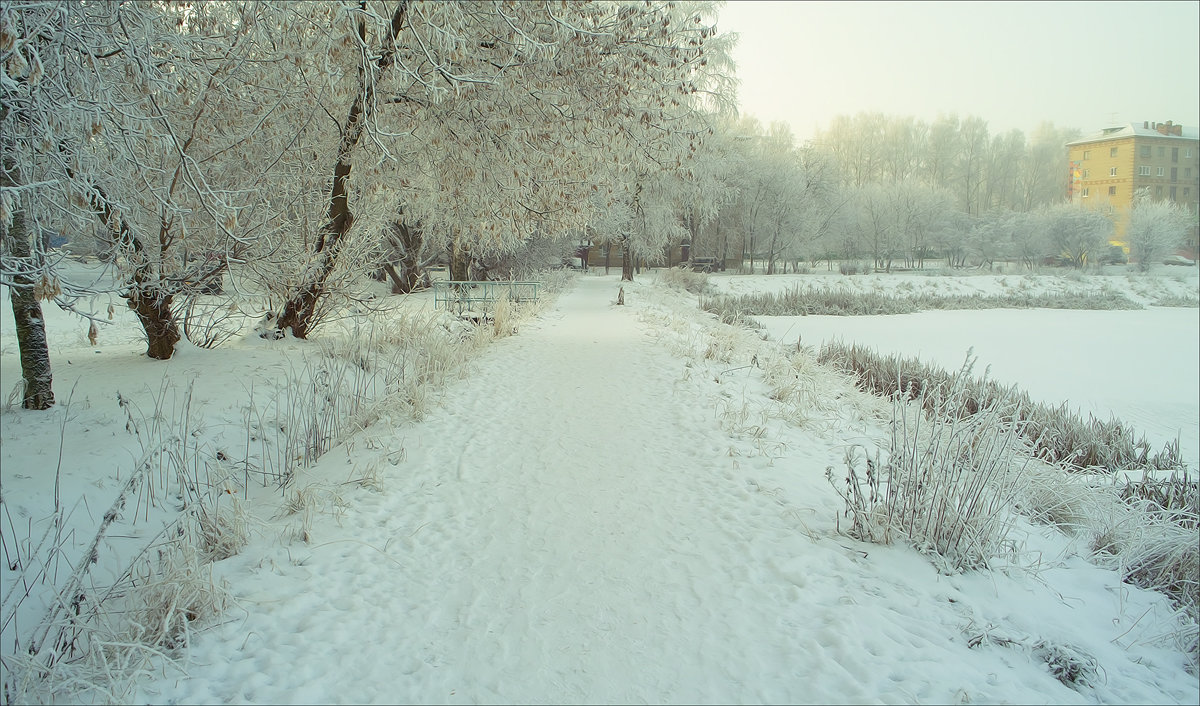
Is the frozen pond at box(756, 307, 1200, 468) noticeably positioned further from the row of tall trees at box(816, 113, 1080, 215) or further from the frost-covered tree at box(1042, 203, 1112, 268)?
the row of tall trees at box(816, 113, 1080, 215)

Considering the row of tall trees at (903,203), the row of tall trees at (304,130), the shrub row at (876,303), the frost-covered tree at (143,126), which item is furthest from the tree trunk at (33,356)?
the row of tall trees at (903,203)

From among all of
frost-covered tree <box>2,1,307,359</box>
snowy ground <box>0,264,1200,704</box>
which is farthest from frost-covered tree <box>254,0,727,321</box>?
snowy ground <box>0,264,1200,704</box>

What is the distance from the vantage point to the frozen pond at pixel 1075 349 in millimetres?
8938

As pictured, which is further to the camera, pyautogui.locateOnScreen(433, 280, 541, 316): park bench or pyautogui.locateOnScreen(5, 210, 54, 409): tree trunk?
pyautogui.locateOnScreen(433, 280, 541, 316): park bench

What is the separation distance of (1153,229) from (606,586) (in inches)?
1625

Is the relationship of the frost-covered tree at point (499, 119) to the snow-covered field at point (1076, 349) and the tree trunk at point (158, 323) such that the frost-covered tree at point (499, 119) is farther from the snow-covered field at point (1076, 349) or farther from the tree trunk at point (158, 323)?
the snow-covered field at point (1076, 349)

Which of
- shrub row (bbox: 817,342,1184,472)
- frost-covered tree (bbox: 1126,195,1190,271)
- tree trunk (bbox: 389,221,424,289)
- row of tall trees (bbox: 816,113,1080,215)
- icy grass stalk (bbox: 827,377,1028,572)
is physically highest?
row of tall trees (bbox: 816,113,1080,215)

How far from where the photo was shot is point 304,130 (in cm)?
717

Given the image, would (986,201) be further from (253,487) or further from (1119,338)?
(253,487)

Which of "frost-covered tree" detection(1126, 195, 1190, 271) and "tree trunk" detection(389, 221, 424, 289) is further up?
"frost-covered tree" detection(1126, 195, 1190, 271)

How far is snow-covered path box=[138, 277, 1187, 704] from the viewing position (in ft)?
8.10

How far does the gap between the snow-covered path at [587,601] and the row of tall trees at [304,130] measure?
2.12 m

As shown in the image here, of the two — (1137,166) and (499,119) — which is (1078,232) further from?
(499,119)

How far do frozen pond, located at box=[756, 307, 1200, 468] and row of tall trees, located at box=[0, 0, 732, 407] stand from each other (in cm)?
629
